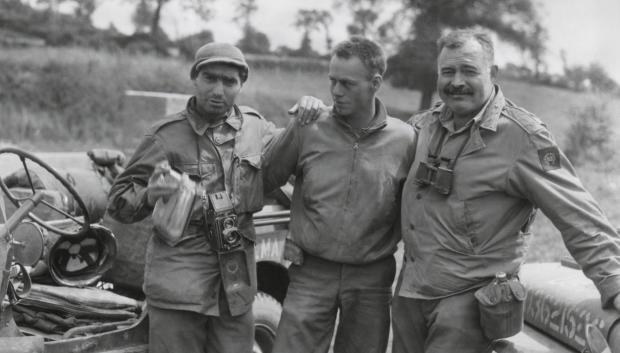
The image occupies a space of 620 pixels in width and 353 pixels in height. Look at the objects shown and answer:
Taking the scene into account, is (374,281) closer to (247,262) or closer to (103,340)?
(247,262)

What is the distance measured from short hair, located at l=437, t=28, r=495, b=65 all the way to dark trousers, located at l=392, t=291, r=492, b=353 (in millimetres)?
1034

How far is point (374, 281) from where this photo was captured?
3.39 meters

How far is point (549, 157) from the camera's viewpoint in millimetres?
2916

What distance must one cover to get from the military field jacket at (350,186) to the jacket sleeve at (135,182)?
0.57 meters

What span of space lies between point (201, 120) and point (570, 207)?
1644 mm

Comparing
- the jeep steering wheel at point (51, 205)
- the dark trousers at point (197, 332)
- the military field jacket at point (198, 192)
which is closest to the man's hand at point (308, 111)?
the military field jacket at point (198, 192)

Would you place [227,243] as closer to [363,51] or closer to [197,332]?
[197,332]

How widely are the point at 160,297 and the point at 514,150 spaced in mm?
1642

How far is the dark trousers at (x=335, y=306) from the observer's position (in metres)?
3.37

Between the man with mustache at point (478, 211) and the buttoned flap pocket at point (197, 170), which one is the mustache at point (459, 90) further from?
the buttoned flap pocket at point (197, 170)

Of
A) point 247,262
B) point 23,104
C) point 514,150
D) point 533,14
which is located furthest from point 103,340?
point 533,14

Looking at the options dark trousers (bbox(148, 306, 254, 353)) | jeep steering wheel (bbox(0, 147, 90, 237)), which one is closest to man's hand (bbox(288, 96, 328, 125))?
dark trousers (bbox(148, 306, 254, 353))

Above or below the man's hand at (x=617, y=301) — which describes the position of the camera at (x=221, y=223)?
above

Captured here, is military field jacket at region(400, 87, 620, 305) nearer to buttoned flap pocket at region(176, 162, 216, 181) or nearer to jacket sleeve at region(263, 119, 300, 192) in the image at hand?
jacket sleeve at region(263, 119, 300, 192)
